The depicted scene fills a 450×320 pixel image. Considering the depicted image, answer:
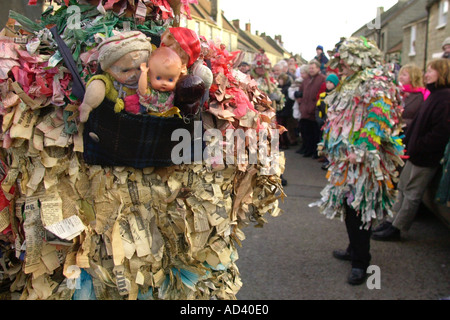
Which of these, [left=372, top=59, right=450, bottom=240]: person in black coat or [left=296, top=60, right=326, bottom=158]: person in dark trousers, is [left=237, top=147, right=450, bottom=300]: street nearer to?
[left=372, top=59, right=450, bottom=240]: person in black coat

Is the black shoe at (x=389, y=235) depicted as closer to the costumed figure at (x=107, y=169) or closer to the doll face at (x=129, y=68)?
the costumed figure at (x=107, y=169)

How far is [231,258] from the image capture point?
1.78 m

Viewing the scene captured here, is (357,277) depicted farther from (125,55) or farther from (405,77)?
(125,55)

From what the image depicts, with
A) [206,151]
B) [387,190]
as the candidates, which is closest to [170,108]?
[206,151]

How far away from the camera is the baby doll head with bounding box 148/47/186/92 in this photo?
4.50 feet

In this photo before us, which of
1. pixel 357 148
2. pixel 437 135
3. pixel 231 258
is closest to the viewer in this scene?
pixel 231 258

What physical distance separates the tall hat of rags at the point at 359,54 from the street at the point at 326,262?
1721mm

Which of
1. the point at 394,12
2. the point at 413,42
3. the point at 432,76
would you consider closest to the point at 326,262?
the point at 432,76

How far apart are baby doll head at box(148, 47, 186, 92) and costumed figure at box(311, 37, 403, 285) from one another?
6.59 feet

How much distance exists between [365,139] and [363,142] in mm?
32

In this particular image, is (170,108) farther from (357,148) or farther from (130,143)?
(357,148)

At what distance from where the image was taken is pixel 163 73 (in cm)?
138

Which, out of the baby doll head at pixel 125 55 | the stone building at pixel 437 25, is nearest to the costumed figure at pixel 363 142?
the baby doll head at pixel 125 55
